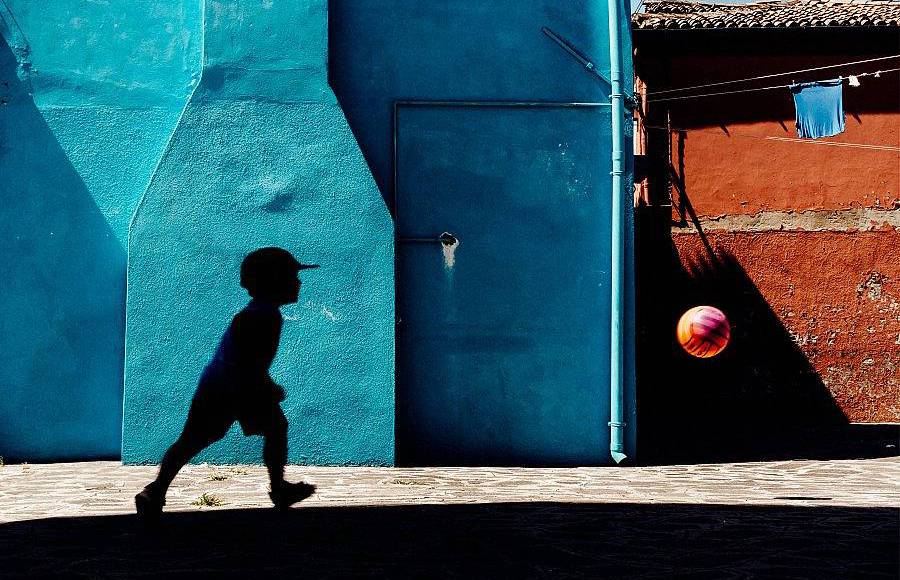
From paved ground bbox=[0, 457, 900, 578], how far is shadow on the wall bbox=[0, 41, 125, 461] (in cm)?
55

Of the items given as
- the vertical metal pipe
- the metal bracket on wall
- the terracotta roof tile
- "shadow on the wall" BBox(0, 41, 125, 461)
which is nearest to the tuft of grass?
"shadow on the wall" BBox(0, 41, 125, 461)

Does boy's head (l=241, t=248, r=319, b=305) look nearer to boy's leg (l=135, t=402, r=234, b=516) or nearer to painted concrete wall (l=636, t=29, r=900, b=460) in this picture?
boy's leg (l=135, t=402, r=234, b=516)

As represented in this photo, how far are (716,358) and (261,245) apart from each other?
9.89 metres

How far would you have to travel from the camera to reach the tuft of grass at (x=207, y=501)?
23.9 feet

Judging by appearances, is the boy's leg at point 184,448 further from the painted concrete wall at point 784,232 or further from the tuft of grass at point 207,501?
the painted concrete wall at point 784,232

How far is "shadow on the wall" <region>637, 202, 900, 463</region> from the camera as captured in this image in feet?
56.7

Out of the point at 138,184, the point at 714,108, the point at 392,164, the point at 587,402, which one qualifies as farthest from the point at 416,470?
the point at 714,108

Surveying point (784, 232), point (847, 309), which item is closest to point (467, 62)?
point (784, 232)

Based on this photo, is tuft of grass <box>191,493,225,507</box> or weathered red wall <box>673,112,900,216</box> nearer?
tuft of grass <box>191,493,225,507</box>

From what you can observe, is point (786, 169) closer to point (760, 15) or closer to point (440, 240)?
point (760, 15)

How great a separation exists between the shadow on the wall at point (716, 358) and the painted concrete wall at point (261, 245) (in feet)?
25.4

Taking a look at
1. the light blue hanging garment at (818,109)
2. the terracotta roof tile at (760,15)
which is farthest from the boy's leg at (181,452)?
the terracotta roof tile at (760,15)

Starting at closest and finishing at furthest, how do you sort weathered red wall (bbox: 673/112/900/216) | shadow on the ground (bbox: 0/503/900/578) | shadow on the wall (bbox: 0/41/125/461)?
shadow on the ground (bbox: 0/503/900/578) < shadow on the wall (bbox: 0/41/125/461) < weathered red wall (bbox: 673/112/900/216)

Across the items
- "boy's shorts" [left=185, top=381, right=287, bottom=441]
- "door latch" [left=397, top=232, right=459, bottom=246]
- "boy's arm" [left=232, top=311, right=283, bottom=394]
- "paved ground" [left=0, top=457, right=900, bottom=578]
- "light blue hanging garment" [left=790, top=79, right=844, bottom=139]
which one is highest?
"light blue hanging garment" [left=790, top=79, right=844, bottom=139]
